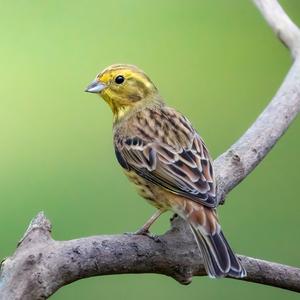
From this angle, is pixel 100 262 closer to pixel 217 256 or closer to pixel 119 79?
pixel 217 256

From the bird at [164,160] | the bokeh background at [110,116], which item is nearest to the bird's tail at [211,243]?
the bird at [164,160]

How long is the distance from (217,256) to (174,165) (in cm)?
49

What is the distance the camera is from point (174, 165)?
12.2 feet

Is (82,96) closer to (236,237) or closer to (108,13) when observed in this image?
(108,13)

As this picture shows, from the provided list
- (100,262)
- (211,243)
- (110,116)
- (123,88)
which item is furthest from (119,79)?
(110,116)

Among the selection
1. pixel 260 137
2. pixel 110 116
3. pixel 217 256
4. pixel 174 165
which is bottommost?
pixel 217 256

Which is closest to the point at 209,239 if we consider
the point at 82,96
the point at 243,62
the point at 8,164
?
the point at 8,164

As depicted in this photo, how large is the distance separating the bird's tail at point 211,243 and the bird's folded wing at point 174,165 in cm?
4

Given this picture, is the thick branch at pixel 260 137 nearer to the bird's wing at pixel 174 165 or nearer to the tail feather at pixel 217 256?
the bird's wing at pixel 174 165

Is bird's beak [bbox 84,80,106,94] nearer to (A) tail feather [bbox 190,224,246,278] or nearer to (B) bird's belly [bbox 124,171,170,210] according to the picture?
(B) bird's belly [bbox 124,171,170,210]

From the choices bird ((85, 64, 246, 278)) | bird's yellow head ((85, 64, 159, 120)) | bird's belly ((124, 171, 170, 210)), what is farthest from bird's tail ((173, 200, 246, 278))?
bird's yellow head ((85, 64, 159, 120))

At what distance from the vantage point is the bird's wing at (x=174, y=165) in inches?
141

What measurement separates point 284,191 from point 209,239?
229 centimetres

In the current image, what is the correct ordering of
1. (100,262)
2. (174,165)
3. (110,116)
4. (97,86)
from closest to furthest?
(100,262)
(174,165)
(97,86)
(110,116)
